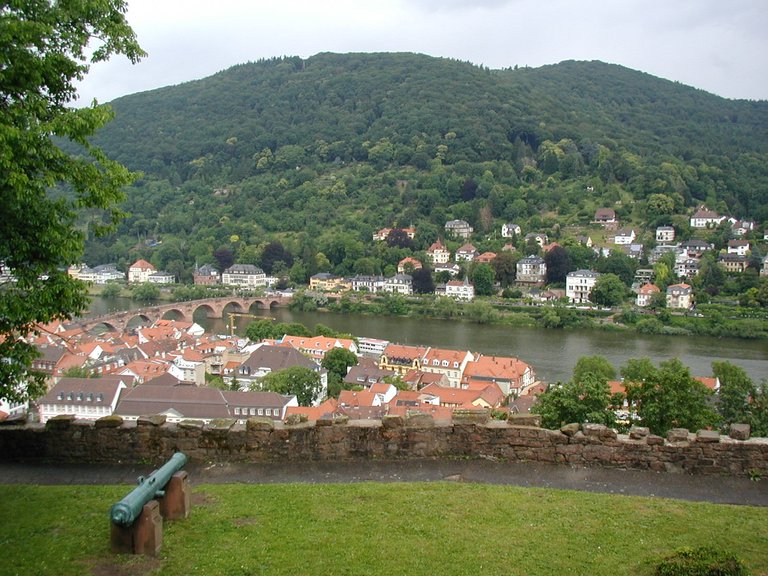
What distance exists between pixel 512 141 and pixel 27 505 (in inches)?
5286

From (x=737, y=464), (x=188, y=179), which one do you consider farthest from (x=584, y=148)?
(x=737, y=464)

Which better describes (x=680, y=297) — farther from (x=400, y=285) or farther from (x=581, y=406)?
(x=581, y=406)

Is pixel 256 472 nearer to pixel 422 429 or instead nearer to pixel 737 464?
pixel 422 429

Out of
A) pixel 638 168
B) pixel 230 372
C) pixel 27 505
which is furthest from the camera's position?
pixel 638 168

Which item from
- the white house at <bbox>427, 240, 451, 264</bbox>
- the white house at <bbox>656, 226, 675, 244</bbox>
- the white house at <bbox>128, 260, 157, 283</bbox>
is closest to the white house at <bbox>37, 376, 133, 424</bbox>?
the white house at <bbox>427, 240, 451, 264</bbox>

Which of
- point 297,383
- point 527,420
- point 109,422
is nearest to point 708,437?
point 527,420

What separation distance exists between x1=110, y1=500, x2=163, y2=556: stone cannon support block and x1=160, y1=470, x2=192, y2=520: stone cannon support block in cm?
53

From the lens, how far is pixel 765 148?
478 ft

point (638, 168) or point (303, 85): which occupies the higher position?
point (303, 85)

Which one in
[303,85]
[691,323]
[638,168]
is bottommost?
[691,323]

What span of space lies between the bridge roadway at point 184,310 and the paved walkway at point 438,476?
4844 centimetres

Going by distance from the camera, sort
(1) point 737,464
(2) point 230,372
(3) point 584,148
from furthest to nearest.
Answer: (3) point 584,148 < (2) point 230,372 < (1) point 737,464

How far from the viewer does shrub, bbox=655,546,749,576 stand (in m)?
5.11

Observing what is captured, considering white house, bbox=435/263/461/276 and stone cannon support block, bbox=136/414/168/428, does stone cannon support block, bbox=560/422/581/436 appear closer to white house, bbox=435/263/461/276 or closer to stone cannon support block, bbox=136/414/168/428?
stone cannon support block, bbox=136/414/168/428
